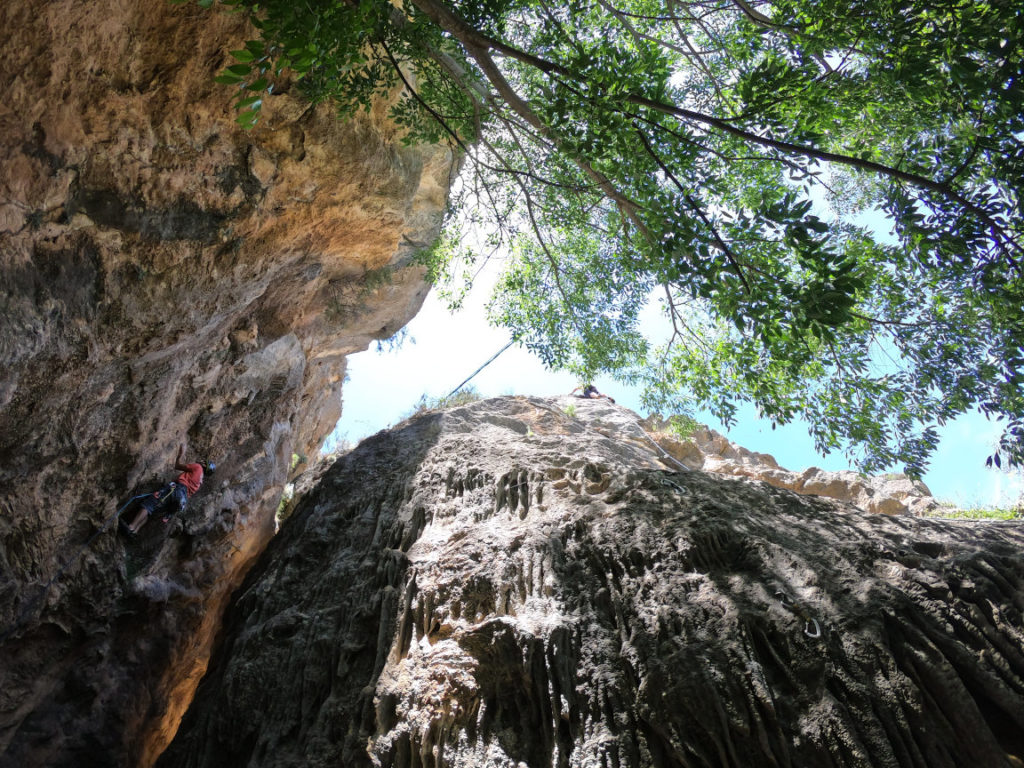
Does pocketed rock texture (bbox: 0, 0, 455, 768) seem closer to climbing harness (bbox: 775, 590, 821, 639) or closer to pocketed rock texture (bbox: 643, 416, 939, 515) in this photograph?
climbing harness (bbox: 775, 590, 821, 639)

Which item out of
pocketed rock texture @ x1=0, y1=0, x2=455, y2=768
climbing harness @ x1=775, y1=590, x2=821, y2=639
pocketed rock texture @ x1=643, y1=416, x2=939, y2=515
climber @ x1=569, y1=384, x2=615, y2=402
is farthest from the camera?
climber @ x1=569, y1=384, x2=615, y2=402

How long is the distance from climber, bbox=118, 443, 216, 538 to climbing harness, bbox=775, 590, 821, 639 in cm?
749

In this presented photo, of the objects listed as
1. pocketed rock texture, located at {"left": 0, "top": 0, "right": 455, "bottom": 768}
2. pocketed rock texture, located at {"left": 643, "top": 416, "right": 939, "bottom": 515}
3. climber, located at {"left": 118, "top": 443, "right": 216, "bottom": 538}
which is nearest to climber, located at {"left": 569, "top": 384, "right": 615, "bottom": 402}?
pocketed rock texture, located at {"left": 643, "top": 416, "right": 939, "bottom": 515}

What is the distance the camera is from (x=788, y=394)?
23.3 feet

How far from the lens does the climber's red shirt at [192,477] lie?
8.49 m

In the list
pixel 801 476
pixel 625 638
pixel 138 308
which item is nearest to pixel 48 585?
pixel 138 308

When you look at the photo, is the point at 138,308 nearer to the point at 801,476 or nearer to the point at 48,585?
the point at 48,585

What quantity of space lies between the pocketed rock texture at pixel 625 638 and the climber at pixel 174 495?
1.55 metres

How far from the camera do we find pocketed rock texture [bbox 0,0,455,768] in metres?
5.12

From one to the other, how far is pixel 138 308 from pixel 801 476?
41.7 feet

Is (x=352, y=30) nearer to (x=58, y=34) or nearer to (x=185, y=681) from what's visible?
(x=58, y=34)

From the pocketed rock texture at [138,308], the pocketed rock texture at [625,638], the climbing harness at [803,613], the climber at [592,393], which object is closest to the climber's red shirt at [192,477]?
the pocketed rock texture at [138,308]

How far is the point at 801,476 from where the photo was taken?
13250 mm

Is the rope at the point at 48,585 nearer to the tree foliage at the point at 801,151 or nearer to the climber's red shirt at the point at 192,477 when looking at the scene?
the climber's red shirt at the point at 192,477
